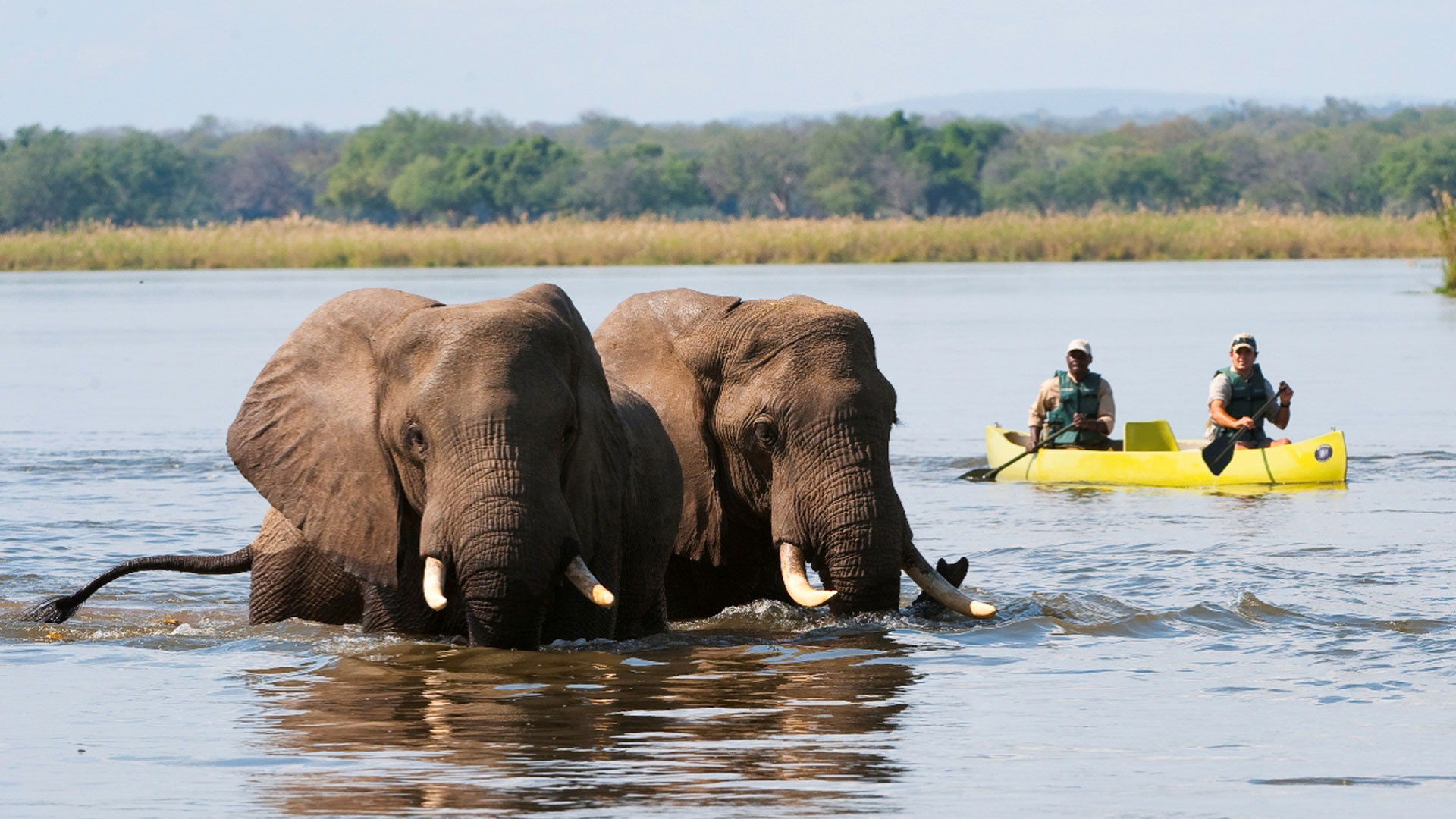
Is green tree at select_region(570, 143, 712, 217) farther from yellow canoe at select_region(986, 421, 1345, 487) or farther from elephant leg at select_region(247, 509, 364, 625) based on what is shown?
elephant leg at select_region(247, 509, 364, 625)

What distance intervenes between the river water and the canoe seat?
78cm

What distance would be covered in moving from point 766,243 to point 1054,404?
3838cm

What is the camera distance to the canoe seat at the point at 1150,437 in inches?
726

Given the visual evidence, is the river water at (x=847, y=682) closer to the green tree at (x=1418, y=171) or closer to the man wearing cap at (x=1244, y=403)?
the man wearing cap at (x=1244, y=403)

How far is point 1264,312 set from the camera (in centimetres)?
3931

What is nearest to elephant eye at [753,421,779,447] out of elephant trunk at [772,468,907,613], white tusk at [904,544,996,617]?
elephant trunk at [772,468,907,613]

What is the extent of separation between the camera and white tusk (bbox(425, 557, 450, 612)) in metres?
7.77

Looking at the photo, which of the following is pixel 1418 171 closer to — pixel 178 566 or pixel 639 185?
pixel 639 185

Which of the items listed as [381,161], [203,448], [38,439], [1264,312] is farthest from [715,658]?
[381,161]

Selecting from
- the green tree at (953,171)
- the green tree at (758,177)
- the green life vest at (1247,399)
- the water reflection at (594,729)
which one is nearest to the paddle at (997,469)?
the green life vest at (1247,399)

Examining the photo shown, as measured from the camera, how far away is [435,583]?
7883 millimetres

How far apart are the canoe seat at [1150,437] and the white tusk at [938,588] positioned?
835 centimetres

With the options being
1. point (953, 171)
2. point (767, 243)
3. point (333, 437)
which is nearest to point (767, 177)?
point (953, 171)

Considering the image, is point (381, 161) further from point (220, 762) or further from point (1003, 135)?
point (220, 762)
